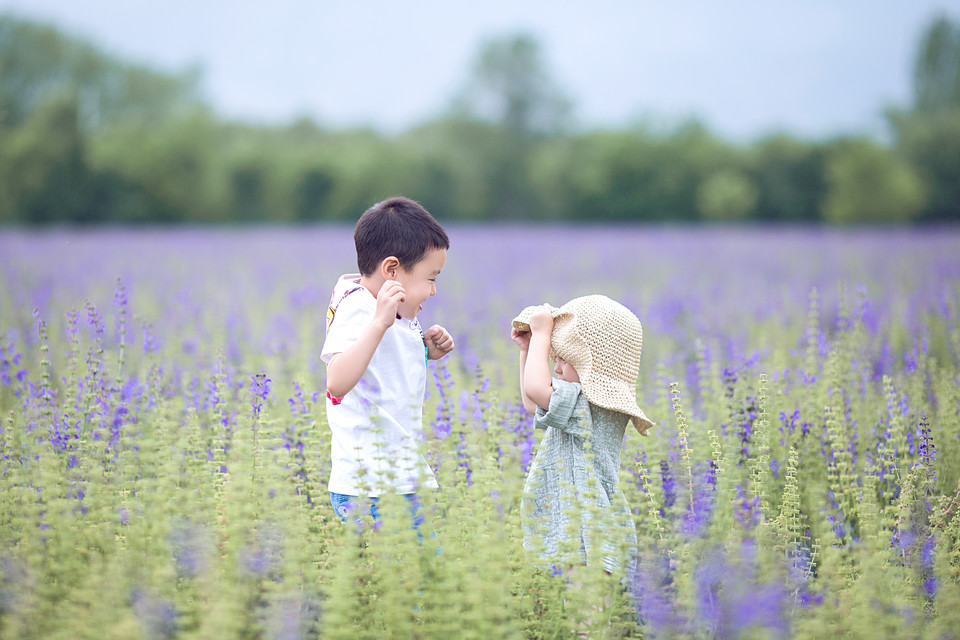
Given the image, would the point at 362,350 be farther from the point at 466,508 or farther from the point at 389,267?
the point at 466,508

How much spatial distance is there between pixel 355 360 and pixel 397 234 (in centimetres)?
39

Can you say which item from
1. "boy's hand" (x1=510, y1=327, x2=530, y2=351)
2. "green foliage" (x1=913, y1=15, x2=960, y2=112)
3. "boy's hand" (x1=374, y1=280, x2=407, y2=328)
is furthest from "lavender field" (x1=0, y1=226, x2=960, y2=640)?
"green foliage" (x1=913, y1=15, x2=960, y2=112)

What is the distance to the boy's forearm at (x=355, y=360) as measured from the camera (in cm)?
199

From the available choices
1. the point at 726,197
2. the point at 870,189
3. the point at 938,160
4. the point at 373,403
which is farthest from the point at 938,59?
the point at 373,403

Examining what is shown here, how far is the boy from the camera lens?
2.02 m

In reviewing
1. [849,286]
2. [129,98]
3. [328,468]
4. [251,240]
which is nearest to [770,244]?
[849,286]

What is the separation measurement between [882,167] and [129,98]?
3173 cm

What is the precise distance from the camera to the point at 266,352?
14.4 ft

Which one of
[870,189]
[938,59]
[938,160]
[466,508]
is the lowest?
[466,508]

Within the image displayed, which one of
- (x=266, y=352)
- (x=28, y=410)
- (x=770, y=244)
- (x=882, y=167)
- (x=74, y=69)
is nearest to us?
(x=28, y=410)

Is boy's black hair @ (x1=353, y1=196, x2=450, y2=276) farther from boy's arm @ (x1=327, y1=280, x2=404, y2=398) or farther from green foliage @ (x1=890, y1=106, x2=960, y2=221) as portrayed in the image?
green foliage @ (x1=890, y1=106, x2=960, y2=221)

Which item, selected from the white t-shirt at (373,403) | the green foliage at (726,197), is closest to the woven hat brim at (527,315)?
the white t-shirt at (373,403)

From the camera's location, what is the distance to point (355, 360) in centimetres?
199

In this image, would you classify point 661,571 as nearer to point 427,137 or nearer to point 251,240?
point 251,240
